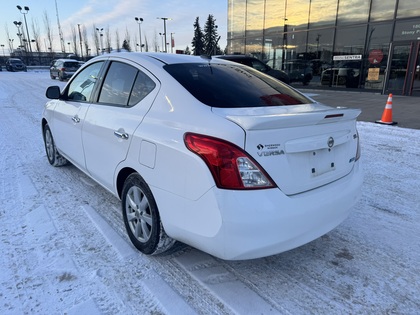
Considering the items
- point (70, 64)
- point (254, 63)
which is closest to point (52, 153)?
point (254, 63)

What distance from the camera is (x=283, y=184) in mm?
2053

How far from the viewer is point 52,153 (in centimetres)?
489

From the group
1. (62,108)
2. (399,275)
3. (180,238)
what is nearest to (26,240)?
A: (180,238)

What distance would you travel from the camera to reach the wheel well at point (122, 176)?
2780 millimetres

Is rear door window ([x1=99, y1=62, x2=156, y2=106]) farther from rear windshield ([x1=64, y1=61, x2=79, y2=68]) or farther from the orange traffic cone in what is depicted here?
rear windshield ([x1=64, y1=61, x2=79, y2=68])

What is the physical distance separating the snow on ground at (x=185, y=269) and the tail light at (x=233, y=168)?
86 centimetres

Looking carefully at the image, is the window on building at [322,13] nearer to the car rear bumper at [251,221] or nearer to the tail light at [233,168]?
the car rear bumper at [251,221]

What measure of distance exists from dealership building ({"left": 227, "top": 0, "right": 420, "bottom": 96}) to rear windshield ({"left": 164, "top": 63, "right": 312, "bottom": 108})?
14.0 meters

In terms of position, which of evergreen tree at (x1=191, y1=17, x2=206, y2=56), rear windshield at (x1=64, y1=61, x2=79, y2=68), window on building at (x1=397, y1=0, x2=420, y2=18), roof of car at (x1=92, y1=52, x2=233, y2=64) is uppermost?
evergreen tree at (x1=191, y1=17, x2=206, y2=56)

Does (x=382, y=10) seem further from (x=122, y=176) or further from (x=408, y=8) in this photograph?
(x=122, y=176)

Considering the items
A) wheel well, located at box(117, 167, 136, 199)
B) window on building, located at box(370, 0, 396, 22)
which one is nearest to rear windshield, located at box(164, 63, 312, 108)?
wheel well, located at box(117, 167, 136, 199)

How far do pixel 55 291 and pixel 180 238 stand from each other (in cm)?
96

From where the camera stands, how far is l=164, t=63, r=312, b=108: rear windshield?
246cm

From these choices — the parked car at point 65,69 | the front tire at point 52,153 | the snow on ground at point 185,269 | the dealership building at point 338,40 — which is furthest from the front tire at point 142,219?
the parked car at point 65,69
